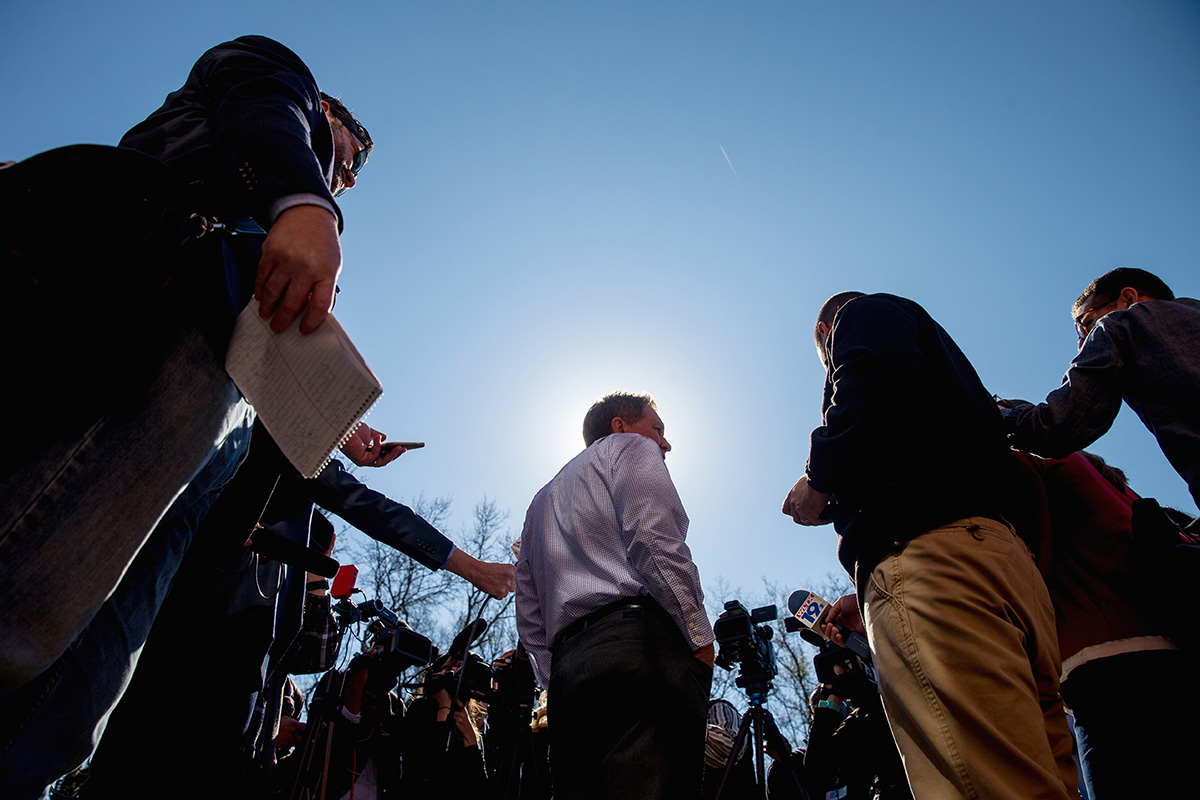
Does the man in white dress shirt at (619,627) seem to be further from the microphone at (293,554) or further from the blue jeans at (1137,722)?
the blue jeans at (1137,722)

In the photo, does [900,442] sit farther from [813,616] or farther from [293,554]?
[813,616]

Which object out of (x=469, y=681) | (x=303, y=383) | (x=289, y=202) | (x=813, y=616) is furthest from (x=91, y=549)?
(x=469, y=681)

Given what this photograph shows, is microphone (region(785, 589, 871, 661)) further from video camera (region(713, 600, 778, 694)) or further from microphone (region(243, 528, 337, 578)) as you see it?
microphone (region(243, 528, 337, 578))

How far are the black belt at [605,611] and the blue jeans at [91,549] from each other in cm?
122

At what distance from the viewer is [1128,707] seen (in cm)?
182

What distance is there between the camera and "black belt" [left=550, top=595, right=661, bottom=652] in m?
1.95

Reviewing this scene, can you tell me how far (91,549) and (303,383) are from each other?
0.41 m

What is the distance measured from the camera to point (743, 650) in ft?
13.4

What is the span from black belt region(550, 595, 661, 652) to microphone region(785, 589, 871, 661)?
2209 mm

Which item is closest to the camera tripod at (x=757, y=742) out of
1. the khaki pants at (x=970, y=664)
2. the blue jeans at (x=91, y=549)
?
the khaki pants at (x=970, y=664)

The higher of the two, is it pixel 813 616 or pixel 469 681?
pixel 813 616

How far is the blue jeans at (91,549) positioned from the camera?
86 centimetres

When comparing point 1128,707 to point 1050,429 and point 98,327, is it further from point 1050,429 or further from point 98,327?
point 98,327

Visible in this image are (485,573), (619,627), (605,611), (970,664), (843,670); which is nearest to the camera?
(970,664)
